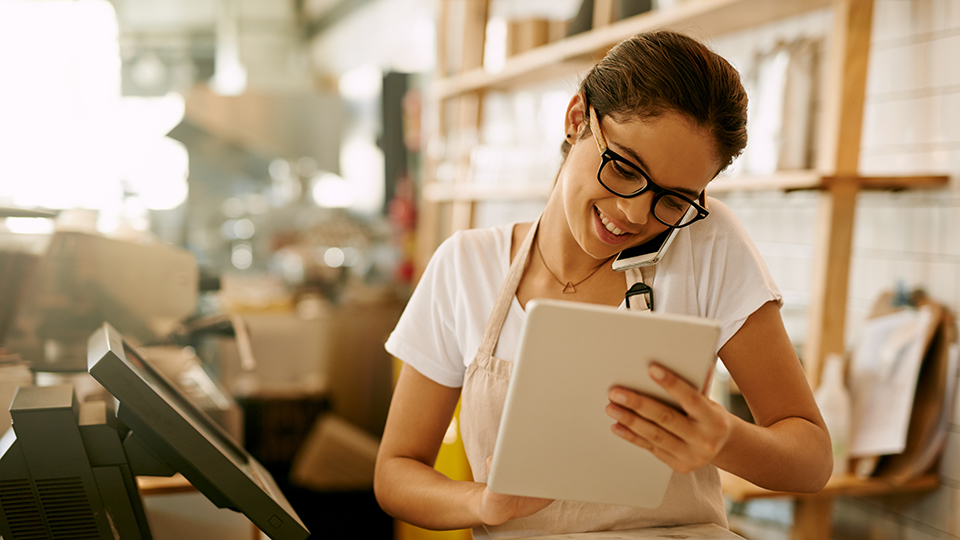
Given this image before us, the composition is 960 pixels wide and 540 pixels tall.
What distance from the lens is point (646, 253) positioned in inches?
47.2

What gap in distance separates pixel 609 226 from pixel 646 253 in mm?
102

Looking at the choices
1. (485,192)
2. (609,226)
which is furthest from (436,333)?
(485,192)

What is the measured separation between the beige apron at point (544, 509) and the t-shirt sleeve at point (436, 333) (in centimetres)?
5

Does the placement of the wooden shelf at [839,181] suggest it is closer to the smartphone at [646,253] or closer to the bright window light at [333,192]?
the smartphone at [646,253]

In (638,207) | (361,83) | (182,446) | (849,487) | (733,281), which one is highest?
(361,83)

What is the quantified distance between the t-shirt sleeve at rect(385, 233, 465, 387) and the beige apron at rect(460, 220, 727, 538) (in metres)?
0.05

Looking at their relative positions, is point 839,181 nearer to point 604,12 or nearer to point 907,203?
point 907,203

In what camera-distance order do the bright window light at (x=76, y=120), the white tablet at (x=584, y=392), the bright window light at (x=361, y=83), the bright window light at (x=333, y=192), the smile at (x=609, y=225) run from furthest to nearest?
the bright window light at (x=333, y=192)
the bright window light at (x=361, y=83)
the bright window light at (x=76, y=120)
the smile at (x=609, y=225)
the white tablet at (x=584, y=392)

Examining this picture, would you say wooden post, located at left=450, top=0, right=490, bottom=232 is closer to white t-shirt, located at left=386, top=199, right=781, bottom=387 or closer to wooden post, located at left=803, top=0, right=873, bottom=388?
wooden post, located at left=803, top=0, right=873, bottom=388

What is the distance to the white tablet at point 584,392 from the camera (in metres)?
0.82


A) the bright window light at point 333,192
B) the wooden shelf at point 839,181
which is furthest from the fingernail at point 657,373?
the bright window light at point 333,192

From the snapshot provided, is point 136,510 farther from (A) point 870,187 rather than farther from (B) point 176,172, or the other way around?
(B) point 176,172

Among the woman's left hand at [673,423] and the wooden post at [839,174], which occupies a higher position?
the wooden post at [839,174]

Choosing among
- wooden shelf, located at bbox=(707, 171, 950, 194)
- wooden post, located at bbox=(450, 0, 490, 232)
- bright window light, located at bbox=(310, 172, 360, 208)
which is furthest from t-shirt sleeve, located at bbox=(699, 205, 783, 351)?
bright window light, located at bbox=(310, 172, 360, 208)
